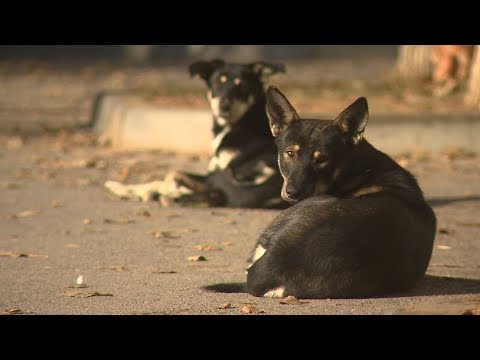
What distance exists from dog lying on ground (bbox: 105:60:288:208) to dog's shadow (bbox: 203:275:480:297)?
122 inches

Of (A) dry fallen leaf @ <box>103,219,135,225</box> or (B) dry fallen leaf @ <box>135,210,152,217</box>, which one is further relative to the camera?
(B) dry fallen leaf @ <box>135,210,152,217</box>

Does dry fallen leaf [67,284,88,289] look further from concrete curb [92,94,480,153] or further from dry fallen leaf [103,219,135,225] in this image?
concrete curb [92,94,480,153]

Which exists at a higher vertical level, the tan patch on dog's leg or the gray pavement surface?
the tan patch on dog's leg

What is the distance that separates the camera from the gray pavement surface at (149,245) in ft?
21.7

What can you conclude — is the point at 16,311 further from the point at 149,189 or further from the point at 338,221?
the point at 149,189

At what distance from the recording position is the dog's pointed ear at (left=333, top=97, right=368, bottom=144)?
23.2 ft

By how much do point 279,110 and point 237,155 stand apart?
11.0 feet

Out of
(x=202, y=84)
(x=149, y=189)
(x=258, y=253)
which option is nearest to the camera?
(x=258, y=253)

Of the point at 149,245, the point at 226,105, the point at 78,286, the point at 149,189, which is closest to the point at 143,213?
the point at 149,189

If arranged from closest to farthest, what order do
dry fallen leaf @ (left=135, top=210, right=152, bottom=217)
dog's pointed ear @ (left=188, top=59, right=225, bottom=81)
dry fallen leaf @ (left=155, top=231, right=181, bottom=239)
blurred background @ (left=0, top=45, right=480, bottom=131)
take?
dry fallen leaf @ (left=155, top=231, right=181, bottom=239), dry fallen leaf @ (left=135, top=210, right=152, bottom=217), dog's pointed ear @ (left=188, top=59, right=225, bottom=81), blurred background @ (left=0, top=45, right=480, bottom=131)

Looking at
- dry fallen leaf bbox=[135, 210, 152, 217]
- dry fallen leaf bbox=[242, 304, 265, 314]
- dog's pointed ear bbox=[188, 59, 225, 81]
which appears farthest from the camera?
dog's pointed ear bbox=[188, 59, 225, 81]

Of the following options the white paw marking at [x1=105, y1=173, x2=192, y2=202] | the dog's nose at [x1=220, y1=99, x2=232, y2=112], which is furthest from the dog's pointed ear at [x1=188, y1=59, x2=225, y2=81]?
the white paw marking at [x1=105, y1=173, x2=192, y2=202]

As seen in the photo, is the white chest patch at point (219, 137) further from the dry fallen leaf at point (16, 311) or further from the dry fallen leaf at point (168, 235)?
the dry fallen leaf at point (16, 311)

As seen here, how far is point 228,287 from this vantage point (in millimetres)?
7113
